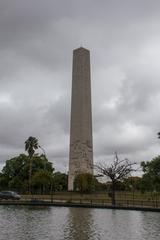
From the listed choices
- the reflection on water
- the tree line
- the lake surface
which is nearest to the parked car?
the tree line

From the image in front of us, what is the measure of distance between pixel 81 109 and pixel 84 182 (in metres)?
13.7

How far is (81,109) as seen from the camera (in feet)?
251

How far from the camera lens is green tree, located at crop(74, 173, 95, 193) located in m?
73.1

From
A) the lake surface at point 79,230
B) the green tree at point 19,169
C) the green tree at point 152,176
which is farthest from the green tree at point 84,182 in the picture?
the lake surface at point 79,230

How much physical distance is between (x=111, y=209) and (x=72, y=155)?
44.3 metres

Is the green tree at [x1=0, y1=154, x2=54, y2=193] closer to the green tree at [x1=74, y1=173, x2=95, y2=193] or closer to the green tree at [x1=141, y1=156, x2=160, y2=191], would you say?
the green tree at [x1=74, y1=173, x2=95, y2=193]

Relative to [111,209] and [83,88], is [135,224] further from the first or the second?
[83,88]

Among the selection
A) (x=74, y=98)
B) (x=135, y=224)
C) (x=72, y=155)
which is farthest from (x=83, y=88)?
(x=135, y=224)

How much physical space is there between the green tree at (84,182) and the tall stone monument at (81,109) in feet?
6.99

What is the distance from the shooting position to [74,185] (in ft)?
257

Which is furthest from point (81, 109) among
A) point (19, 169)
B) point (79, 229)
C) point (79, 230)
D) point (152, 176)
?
point (79, 230)

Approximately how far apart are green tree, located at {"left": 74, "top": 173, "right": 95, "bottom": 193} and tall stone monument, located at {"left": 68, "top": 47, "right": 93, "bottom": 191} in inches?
83.9

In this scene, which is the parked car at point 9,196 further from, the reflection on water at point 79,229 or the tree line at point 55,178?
the reflection on water at point 79,229

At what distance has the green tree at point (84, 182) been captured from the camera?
73.1 meters
